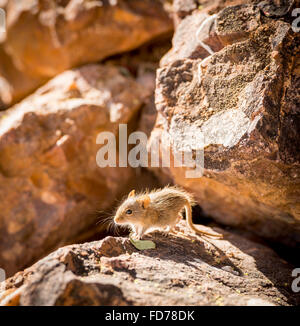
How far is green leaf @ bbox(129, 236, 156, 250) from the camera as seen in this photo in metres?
3.88

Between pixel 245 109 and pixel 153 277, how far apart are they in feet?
7.64

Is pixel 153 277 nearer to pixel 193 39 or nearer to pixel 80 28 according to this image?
pixel 193 39

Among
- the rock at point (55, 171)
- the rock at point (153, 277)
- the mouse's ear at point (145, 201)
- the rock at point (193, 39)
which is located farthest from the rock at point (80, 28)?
the rock at point (153, 277)

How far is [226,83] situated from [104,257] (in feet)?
9.13

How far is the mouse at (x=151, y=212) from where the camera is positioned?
4234mm

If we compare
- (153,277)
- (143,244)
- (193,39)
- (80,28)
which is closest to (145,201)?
(143,244)

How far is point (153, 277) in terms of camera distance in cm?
329

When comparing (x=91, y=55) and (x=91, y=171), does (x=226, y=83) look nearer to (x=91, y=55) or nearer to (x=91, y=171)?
(x=91, y=171)

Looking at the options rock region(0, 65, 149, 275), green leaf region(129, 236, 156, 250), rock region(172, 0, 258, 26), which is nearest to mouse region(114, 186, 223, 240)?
green leaf region(129, 236, 156, 250)

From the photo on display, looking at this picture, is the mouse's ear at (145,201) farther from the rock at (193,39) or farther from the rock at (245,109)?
the rock at (193,39)

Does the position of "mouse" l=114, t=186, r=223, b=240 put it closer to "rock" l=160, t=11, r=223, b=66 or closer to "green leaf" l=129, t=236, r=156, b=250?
"green leaf" l=129, t=236, r=156, b=250

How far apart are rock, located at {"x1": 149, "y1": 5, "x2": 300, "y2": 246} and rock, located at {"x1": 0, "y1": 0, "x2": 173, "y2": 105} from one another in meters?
2.75

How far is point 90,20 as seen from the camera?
22.7 feet
